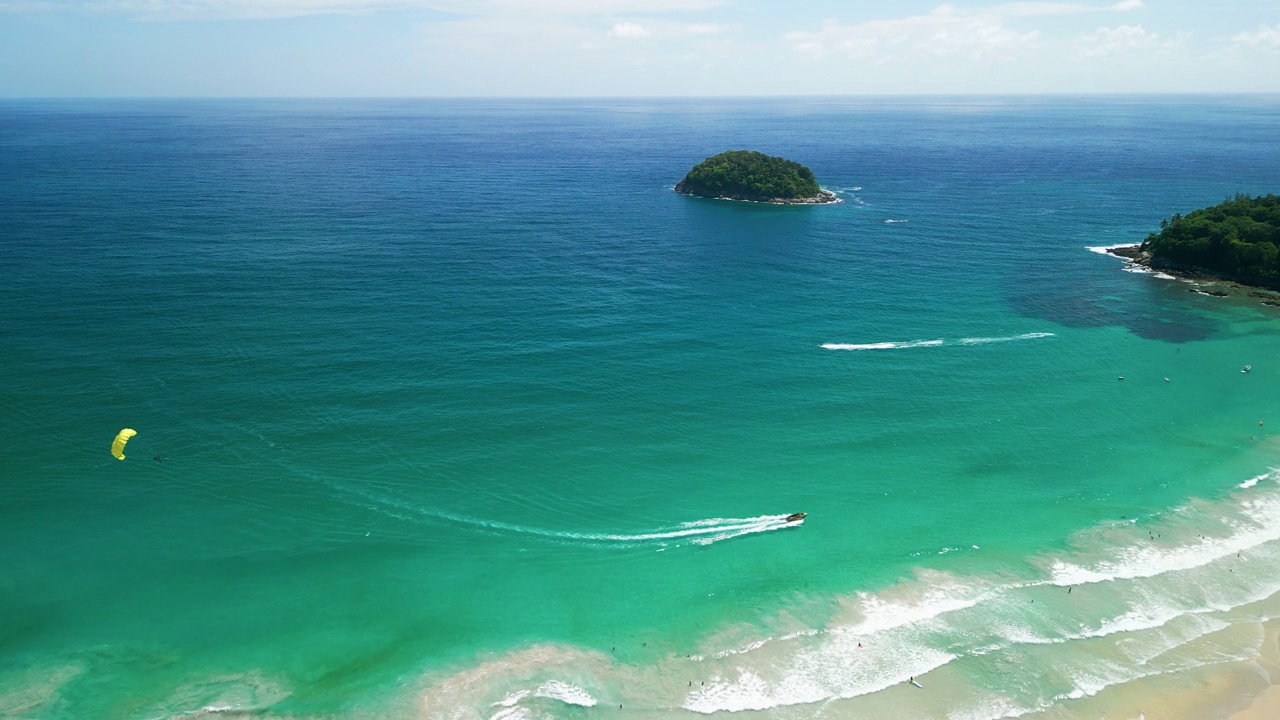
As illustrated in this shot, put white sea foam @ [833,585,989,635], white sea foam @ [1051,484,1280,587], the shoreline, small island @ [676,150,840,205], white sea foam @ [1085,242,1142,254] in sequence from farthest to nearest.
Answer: small island @ [676,150,840,205]
white sea foam @ [1085,242,1142,254]
the shoreline
white sea foam @ [1051,484,1280,587]
white sea foam @ [833,585,989,635]

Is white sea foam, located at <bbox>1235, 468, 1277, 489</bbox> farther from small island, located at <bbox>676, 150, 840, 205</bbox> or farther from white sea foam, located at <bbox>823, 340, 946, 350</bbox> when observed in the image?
small island, located at <bbox>676, 150, 840, 205</bbox>

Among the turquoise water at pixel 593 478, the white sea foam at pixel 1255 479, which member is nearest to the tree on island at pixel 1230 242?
the turquoise water at pixel 593 478

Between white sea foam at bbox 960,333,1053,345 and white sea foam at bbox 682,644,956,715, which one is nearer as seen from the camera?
white sea foam at bbox 682,644,956,715

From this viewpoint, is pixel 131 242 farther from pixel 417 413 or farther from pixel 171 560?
pixel 171 560

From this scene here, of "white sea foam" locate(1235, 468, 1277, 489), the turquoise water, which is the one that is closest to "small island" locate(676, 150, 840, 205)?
the turquoise water

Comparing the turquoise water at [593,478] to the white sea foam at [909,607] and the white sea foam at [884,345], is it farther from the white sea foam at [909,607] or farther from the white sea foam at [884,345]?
the white sea foam at [884,345]

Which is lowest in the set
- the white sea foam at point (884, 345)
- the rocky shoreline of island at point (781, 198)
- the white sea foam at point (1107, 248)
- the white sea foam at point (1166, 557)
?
the white sea foam at point (1166, 557)
